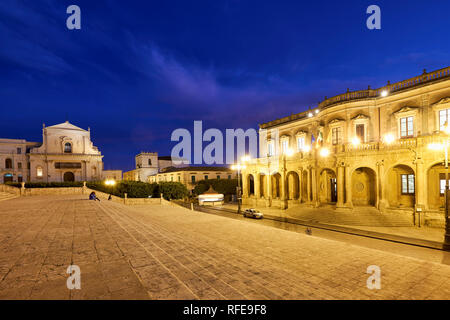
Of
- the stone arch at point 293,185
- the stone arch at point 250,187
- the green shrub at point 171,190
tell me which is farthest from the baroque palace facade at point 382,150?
the green shrub at point 171,190

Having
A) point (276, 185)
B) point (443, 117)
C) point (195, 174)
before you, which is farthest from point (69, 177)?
point (443, 117)

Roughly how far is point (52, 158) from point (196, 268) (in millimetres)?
60028

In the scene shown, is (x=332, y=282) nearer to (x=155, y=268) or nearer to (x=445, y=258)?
(x=155, y=268)

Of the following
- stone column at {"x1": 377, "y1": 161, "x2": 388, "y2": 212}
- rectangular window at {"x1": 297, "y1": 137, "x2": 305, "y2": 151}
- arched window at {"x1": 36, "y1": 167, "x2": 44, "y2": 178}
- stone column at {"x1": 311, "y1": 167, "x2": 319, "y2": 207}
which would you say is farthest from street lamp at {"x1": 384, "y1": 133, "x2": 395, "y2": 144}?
arched window at {"x1": 36, "y1": 167, "x2": 44, "y2": 178}

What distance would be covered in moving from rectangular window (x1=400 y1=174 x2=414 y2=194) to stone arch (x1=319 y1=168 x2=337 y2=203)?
6.45 m

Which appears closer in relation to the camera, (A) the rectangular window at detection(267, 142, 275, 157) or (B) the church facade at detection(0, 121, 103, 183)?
(A) the rectangular window at detection(267, 142, 275, 157)

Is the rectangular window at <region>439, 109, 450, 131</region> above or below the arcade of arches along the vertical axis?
above

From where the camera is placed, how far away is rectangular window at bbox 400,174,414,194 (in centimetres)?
2141

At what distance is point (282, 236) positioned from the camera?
11.9 meters

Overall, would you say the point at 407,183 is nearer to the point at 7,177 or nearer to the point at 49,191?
the point at 49,191

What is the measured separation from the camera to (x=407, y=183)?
2170 centimetres

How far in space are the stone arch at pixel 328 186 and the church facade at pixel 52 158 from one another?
172 ft

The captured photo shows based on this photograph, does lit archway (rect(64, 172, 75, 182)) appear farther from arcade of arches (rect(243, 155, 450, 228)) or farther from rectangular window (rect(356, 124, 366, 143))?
rectangular window (rect(356, 124, 366, 143))
